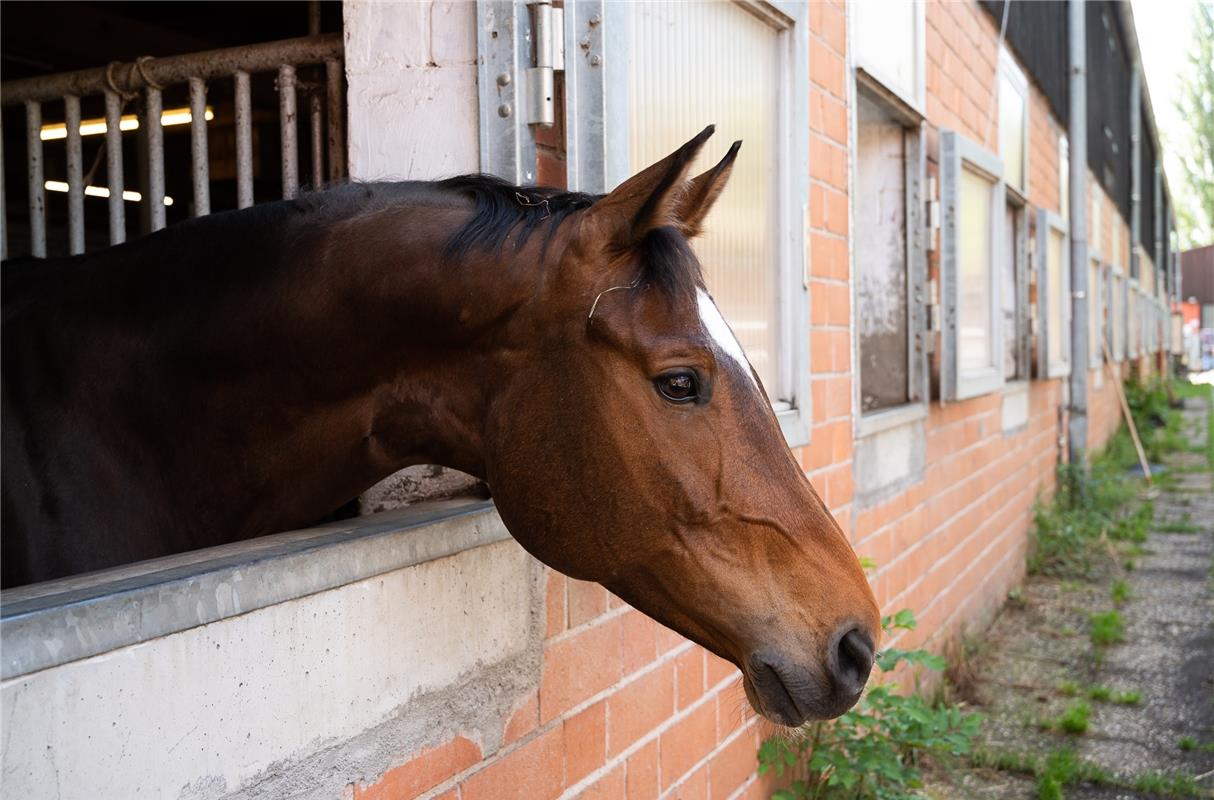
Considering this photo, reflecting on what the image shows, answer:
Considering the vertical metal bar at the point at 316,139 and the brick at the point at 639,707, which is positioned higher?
the vertical metal bar at the point at 316,139

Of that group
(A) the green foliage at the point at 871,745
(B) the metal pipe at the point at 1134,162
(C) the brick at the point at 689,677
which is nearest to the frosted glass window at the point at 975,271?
(A) the green foliage at the point at 871,745

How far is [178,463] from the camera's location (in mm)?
1943

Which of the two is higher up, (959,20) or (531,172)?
(959,20)

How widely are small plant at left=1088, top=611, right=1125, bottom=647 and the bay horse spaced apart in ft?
16.1

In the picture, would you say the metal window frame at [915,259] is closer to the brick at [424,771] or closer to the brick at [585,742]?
the brick at [585,742]

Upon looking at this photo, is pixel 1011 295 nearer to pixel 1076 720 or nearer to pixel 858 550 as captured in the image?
pixel 1076 720

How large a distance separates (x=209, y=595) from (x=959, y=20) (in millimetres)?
5645

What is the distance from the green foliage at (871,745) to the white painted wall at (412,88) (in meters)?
1.91

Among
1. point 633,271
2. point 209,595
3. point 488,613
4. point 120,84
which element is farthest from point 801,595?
point 120,84

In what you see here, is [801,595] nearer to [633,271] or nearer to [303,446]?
[633,271]

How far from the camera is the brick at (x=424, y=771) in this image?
1760mm

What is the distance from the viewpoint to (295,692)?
1609mm

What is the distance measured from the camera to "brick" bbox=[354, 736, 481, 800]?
176 centimetres

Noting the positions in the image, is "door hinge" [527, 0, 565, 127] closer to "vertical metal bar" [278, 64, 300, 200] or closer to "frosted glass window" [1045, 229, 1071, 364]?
"vertical metal bar" [278, 64, 300, 200]
